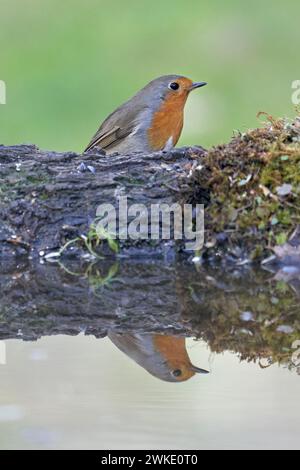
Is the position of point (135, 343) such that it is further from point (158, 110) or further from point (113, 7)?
point (113, 7)

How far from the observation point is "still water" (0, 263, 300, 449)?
170 inches

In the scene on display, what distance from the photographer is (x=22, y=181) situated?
7.23 metres

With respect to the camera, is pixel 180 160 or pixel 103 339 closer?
pixel 103 339

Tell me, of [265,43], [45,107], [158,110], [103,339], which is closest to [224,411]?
[103,339]

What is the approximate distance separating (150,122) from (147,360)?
4184 mm

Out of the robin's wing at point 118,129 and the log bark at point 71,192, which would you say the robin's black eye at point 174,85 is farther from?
the log bark at point 71,192

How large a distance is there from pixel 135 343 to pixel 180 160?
2.23 meters

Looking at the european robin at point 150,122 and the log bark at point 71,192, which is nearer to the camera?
the log bark at point 71,192

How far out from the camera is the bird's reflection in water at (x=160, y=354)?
16.7 feet

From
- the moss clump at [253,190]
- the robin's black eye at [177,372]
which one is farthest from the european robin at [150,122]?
the robin's black eye at [177,372]

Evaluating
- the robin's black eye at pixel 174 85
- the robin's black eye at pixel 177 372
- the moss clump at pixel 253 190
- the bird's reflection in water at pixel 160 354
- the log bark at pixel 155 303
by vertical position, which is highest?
the robin's black eye at pixel 174 85

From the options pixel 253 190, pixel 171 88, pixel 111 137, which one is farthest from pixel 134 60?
pixel 253 190

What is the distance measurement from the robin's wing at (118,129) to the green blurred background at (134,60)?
506cm

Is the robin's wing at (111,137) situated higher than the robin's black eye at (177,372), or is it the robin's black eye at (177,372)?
the robin's wing at (111,137)
